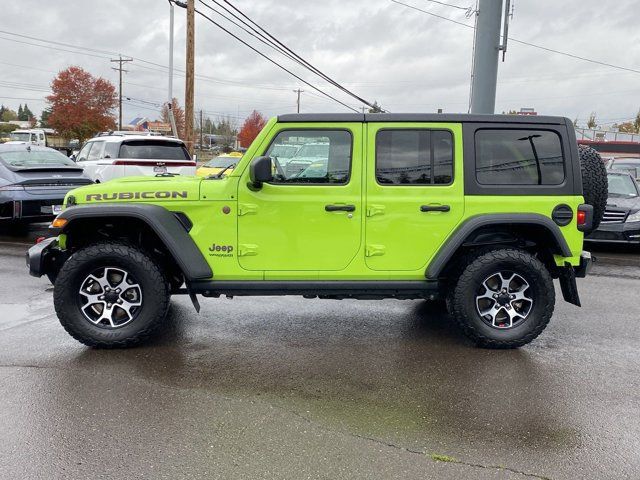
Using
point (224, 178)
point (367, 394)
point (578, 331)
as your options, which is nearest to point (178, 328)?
point (224, 178)

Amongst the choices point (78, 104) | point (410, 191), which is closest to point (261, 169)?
point (410, 191)

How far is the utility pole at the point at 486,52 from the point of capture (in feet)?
38.0

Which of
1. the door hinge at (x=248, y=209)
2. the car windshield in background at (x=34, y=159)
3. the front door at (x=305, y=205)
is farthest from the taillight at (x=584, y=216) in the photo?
the car windshield in background at (x=34, y=159)

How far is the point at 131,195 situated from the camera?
4.62 m

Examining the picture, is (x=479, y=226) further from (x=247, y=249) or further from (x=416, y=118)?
(x=247, y=249)

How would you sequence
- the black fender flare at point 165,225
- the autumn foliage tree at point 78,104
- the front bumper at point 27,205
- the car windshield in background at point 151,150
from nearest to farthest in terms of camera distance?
the black fender flare at point 165,225 < the front bumper at point 27,205 < the car windshield in background at point 151,150 < the autumn foliage tree at point 78,104

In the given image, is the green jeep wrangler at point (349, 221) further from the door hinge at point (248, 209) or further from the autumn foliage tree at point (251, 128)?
the autumn foliage tree at point (251, 128)

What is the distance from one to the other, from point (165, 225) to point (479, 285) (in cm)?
262

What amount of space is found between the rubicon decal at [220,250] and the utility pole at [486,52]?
8741mm

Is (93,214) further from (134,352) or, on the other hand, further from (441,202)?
(441,202)

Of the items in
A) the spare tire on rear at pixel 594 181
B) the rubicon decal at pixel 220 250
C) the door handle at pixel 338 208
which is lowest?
the rubicon decal at pixel 220 250

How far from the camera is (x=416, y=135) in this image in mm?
4758

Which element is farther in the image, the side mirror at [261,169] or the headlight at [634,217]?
the headlight at [634,217]

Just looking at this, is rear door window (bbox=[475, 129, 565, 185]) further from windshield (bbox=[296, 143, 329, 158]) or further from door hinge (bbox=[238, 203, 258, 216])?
door hinge (bbox=[238, 203, 258, 216])
